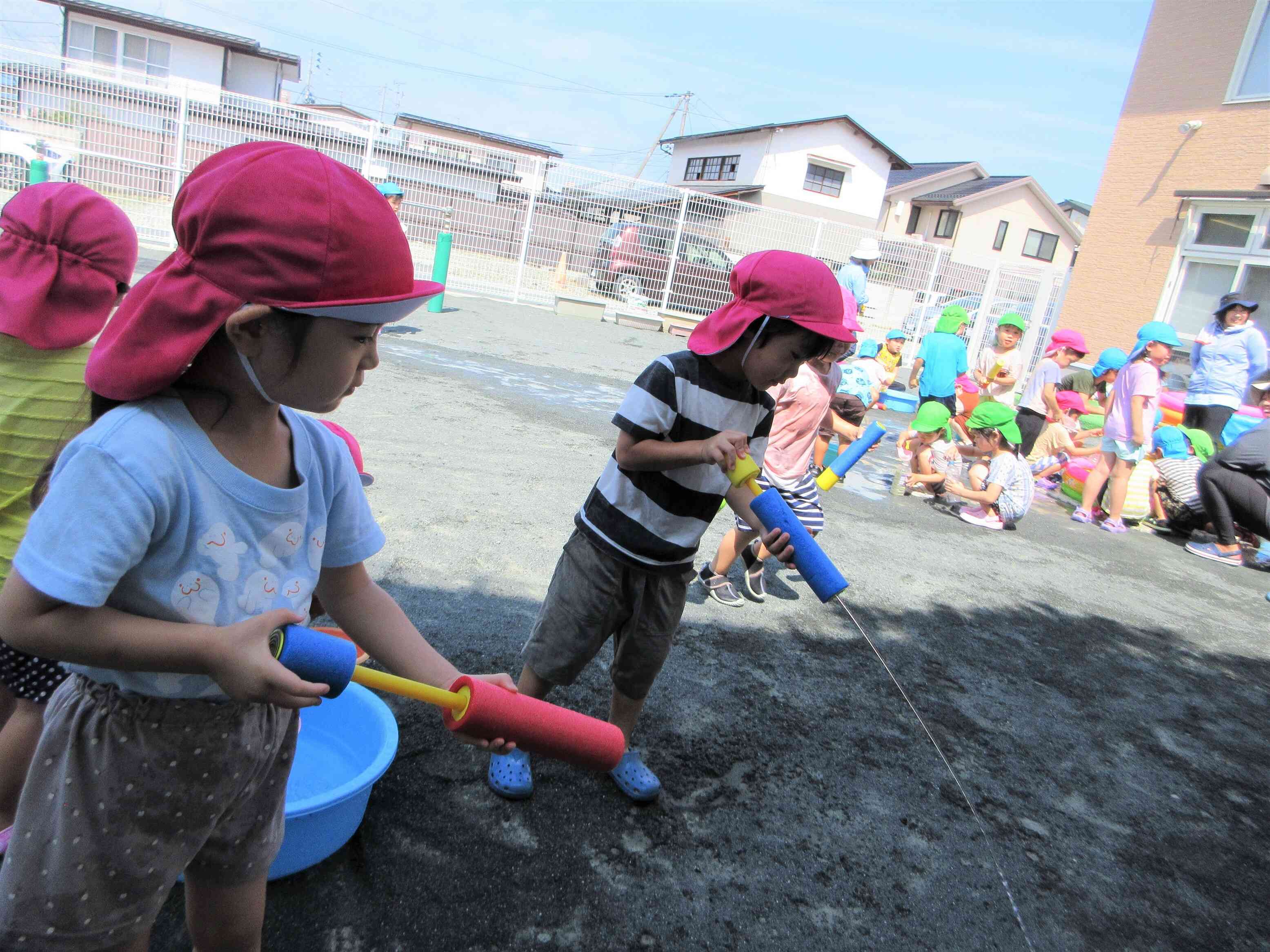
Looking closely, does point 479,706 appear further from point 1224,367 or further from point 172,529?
point 1224,367

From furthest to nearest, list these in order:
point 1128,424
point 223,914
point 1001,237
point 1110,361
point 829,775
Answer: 1. point 1001,237
2. point 1110,361
3. point 1128,424
4. point 829,775
5. point 223,914

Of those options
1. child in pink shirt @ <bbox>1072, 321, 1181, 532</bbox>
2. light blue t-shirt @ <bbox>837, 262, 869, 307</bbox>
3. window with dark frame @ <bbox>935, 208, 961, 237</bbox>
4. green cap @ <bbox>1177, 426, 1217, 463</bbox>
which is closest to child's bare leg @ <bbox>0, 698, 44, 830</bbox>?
child in pink shirt @ <bbox>1072, 321, 1181, 532</bbox>

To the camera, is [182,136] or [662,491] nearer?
[662,491]

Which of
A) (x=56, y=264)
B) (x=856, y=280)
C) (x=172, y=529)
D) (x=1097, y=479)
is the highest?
(x=856, y=280)

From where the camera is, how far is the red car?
588 inches

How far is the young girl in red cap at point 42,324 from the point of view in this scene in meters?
1.75

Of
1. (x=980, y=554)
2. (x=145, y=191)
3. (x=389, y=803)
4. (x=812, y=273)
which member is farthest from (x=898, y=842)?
(x=145, y=191)

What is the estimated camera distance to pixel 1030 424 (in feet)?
26.9

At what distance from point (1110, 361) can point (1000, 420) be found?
3.84 meters

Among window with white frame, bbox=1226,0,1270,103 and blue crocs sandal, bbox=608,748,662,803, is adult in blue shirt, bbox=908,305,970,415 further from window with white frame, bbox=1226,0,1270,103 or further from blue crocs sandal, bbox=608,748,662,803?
window with white frame, bbox=1226,0,1270,103

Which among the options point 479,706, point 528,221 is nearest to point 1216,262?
point 528,221

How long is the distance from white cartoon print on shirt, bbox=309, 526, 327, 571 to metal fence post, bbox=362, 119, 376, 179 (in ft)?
42.5

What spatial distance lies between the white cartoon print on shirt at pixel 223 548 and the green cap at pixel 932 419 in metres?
6.48

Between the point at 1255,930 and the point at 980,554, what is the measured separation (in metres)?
3.57
